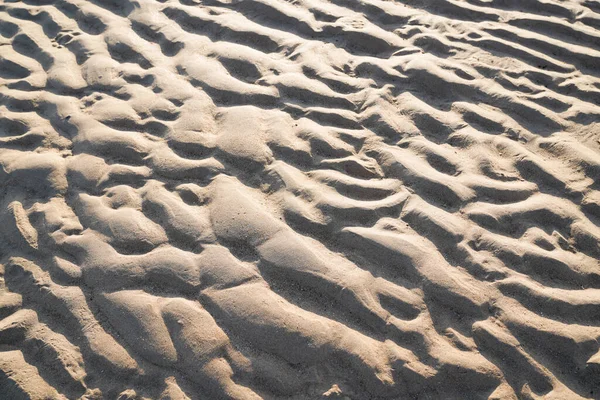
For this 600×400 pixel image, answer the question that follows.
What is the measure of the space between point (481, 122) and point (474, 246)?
2.69 feet

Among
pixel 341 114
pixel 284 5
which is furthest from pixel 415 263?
pixel 284 5

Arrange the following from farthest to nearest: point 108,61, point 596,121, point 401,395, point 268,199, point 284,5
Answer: point 284,5, point 108,61, point 596,121, point 268,199, point 401,395

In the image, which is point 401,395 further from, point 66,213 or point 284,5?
point 284,5

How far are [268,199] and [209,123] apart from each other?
62 cm

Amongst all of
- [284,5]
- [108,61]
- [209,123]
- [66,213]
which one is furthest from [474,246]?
[108,61]

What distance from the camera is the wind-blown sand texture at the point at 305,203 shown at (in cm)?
180

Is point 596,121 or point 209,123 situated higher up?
point 596,121

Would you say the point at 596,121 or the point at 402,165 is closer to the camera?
the point at 402,165

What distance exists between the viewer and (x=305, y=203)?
223 cm

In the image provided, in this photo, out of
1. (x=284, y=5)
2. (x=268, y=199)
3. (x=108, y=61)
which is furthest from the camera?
(x=284, y=5)

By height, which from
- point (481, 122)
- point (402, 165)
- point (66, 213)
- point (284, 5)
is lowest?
point (66, 213)

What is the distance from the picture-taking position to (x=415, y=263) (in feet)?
6.67

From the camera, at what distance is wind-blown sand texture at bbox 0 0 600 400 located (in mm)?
1805

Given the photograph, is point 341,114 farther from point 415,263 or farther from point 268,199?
point 415,263
